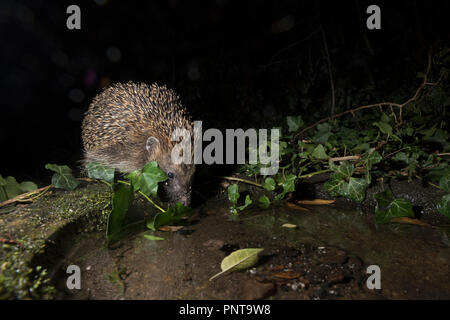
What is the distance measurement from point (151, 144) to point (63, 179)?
1462 millimetres

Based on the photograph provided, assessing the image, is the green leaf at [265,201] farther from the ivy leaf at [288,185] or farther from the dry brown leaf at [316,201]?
the dry brown leaf at [316,201]

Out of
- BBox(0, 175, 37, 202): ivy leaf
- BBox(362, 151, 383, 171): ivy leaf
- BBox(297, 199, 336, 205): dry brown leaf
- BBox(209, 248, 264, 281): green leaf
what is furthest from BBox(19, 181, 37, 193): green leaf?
BBox(362, 151, 383, 171): ivy leaf

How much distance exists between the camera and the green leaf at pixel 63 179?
129 inches

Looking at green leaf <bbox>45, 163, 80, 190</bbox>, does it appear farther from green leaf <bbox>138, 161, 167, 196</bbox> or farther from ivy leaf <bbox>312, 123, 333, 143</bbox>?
ivy leaf <bbox>312, 123, 333, 143</bbox>

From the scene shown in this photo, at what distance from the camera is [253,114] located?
→ 6496 millimetres

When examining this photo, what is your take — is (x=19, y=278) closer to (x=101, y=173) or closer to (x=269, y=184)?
(x=101, y=173)

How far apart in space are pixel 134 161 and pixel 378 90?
196 inches

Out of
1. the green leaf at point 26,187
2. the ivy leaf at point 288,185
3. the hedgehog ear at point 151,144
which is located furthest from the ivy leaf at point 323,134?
the green leaf at point 26,187

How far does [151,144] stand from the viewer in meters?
4.55

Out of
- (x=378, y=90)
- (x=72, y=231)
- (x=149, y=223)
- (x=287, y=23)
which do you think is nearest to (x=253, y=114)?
(x=287, y=23)

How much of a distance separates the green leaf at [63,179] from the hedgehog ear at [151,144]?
4.34 ft

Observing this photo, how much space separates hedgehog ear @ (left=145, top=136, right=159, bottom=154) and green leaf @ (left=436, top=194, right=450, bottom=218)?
360 cm

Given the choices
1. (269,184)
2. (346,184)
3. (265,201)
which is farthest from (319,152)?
(265,201)
